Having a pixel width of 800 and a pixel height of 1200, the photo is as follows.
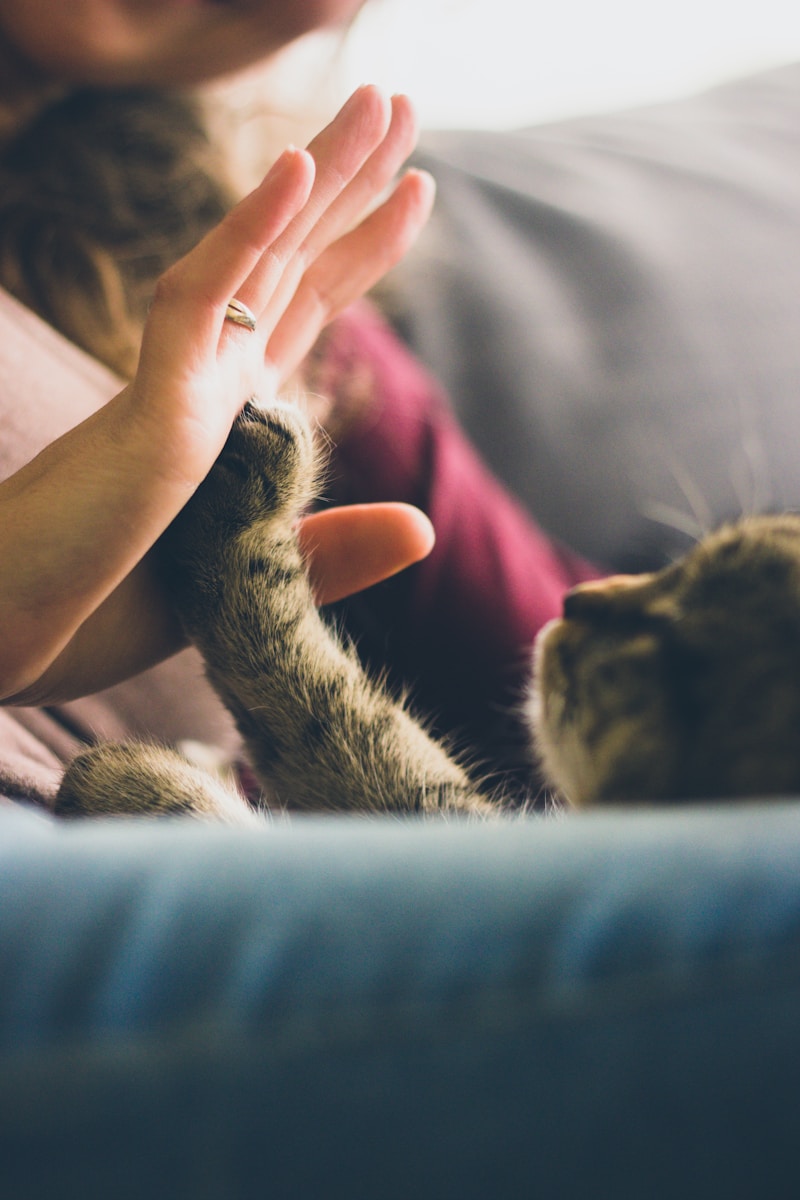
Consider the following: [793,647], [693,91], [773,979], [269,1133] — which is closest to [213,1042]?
[269,1133]

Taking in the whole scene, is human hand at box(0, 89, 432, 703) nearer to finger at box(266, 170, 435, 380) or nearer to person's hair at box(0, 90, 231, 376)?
finger at box(266, 170, 435, 380)

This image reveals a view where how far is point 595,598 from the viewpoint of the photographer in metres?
0.49

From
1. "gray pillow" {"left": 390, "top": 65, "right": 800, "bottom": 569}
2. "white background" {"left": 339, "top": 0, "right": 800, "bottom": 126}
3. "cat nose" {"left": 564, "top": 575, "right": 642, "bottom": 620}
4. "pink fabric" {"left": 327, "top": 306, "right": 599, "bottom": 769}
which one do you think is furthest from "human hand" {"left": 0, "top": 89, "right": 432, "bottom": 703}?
"white background" {"left": 339, "top": 0, "right": 800, "bottom": 126}

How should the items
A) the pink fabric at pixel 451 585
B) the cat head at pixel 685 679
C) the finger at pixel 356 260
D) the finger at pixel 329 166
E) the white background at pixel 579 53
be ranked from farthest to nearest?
the white background at pixel 579 53 → the pink fabric at pixel 451 585 → the finger at pixel 356 260 → the finger at pixel 329 166 → the cat head at pixel 685 679

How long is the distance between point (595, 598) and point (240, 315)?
9.6 inches

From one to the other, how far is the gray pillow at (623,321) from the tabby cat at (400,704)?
0.26 meters

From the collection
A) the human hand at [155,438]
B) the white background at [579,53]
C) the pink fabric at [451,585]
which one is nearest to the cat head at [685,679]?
the human hand at [155,438]

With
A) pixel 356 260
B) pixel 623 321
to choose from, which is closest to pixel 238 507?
pixel 356 260

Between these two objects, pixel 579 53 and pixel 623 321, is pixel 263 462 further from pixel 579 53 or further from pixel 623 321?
pixel 579 53

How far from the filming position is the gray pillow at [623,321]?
2.71ft

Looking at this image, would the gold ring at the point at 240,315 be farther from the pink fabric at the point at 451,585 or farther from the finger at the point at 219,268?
the pink fabric at the point at 451,585

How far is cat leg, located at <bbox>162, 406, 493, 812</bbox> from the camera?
1.57 feet

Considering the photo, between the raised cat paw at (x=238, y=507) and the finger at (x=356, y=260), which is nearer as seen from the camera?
the raised cat paw at (x=238, y=507)

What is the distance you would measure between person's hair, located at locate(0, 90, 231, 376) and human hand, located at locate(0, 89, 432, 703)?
381 mm
